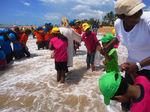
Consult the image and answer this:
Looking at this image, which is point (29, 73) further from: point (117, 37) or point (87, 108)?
point (117, 37)

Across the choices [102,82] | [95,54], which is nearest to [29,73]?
[95,54]

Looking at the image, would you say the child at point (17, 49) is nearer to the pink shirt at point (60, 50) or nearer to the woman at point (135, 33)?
the pink shirt at point (60, 50)

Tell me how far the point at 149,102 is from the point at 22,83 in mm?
6525

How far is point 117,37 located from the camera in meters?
3.80

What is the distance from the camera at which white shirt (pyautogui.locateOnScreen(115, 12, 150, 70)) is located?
324cm

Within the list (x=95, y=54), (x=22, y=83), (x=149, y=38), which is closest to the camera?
(x=149, y=38)

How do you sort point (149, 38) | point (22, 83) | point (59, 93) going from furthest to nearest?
point (22, 83)
point (59, 93)
point (149, 38)

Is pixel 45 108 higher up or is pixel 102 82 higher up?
pixel 102 82

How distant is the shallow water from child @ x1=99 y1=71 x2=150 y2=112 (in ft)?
11.5

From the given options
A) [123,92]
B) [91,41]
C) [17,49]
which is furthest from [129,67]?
[17,49]

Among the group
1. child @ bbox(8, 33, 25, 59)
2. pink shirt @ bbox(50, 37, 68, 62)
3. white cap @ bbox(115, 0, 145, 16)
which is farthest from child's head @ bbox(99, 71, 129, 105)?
child @ bbox(8, 33, 25, 59)

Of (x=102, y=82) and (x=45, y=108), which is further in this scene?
(x=45, y=108)

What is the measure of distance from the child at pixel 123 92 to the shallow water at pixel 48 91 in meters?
3.50

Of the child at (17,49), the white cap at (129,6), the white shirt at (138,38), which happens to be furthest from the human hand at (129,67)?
the child at (17,49)
